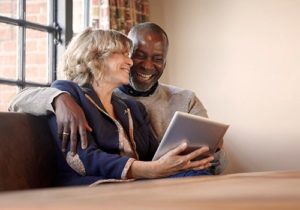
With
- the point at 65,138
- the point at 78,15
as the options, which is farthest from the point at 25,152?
the point at 78,15

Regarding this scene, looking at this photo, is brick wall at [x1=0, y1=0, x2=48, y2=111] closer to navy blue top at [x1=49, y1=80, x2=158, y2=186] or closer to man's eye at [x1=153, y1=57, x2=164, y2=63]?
man's eye at [x1=153, y1=57, x2=164, y2=63]

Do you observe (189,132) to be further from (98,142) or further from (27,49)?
(27,49)

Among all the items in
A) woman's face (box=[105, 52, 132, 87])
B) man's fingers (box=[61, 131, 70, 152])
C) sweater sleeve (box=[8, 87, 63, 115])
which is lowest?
man's fingers (box=[61, 131, 70, 152])

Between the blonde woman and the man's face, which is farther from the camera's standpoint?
the man's face

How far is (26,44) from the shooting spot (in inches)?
123

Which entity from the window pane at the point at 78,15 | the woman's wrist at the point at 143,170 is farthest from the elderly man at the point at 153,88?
the window pane at the point at 78,15

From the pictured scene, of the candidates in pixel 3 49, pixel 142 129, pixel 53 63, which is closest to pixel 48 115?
pixel 142 129

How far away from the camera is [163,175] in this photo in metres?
1.85

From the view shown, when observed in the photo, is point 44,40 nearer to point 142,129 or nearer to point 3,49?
point 3,49

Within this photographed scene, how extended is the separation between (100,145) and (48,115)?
21 cm

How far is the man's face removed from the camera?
2410mm

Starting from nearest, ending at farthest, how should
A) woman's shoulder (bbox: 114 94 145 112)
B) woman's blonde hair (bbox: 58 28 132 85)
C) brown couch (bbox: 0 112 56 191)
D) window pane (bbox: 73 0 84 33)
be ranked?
1. brown couch (bbox: 0 112 56 191)
2. woman's blonde hair (bbox: 58 28 132 85)
3. woman's shoulder (bbox: 114 94 145 112)
4. window pane (bbox: 73 0 84 33)

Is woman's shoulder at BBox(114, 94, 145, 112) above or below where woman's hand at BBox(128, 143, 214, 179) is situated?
above

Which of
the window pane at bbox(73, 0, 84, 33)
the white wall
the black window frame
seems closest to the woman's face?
the black window frame
